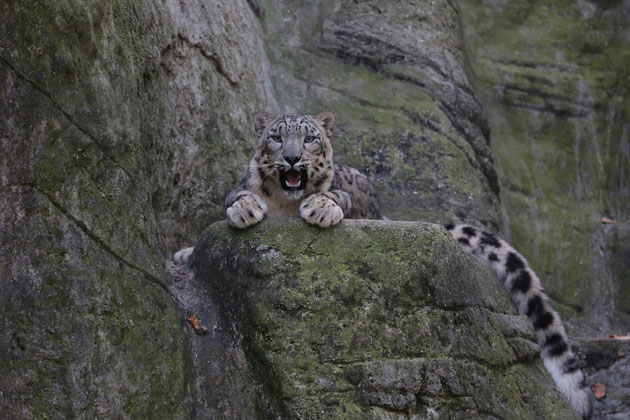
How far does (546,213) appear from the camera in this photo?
810 centimetres

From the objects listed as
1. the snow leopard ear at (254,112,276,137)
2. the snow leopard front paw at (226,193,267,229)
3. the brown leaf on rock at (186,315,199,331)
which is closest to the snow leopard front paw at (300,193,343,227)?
the snow leopard front paw at (226,193,267,229)

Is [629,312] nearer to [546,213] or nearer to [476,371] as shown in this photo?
[546,213]

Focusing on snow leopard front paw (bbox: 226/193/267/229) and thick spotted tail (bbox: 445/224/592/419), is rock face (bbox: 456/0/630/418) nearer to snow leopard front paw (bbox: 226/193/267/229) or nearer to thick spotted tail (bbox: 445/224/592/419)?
thick spotted tail (bbox: 445/224/592/419)

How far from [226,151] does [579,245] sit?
143 inches

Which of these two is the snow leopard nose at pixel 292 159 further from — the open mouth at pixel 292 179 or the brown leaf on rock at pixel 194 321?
the brown leaf on rock at pixel 194 321

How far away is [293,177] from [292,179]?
15 millimetres

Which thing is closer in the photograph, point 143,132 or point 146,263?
point 146,263

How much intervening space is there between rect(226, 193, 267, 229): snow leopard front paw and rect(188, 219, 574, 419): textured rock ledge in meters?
0.06

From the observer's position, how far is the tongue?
5203 millimetres

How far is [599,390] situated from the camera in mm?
5770

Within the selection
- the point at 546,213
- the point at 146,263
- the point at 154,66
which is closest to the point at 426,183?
the point at 546,213

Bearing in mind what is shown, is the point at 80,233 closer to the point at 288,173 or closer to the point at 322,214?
the point at 322,214

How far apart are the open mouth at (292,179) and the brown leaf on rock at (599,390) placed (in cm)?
258

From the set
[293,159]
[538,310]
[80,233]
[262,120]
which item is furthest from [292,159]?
[538,310]
